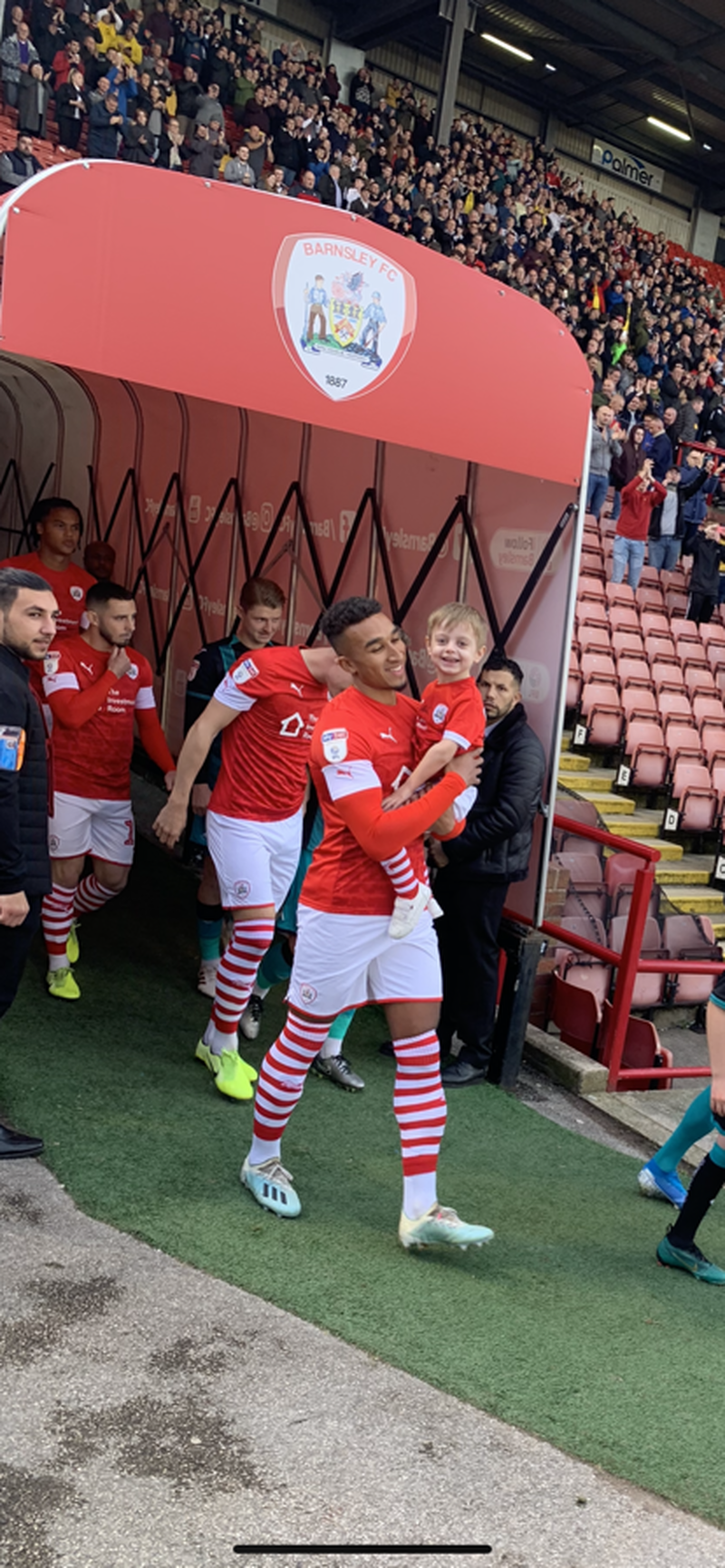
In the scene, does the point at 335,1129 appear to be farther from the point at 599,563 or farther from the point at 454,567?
the point at 599,563

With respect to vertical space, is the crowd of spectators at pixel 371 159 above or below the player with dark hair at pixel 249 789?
above

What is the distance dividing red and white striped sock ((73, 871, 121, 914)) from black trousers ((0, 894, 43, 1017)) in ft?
5.82

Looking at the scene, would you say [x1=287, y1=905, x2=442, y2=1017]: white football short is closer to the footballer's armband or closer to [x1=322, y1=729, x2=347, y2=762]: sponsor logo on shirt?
[x1=322, y1=729, x2=347, y2=762]: sponsor logo on shirt

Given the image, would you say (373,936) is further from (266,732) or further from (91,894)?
(91,894)

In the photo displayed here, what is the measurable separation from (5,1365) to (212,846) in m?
2.34

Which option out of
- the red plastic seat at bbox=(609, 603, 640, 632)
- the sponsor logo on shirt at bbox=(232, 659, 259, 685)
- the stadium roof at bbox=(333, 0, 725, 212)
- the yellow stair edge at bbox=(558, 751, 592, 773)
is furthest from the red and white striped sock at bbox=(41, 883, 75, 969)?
the stadium roof at bbox=(333, 0, 725, 212)

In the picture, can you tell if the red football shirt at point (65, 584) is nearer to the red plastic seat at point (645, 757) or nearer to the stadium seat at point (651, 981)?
the stadium seat at point (651, 981)

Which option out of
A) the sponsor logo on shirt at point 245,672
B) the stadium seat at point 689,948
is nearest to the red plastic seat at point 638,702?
the stadium seat at point 689,948

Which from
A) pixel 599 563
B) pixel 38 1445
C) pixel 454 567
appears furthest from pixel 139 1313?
pixel 599 563

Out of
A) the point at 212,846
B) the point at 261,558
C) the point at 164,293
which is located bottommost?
the point at 212,846

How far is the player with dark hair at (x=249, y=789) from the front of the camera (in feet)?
15.6

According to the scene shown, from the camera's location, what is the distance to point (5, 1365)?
284 centimetres

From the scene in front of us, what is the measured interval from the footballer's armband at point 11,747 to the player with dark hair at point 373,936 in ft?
2.91

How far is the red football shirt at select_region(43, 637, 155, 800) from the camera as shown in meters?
5.32
